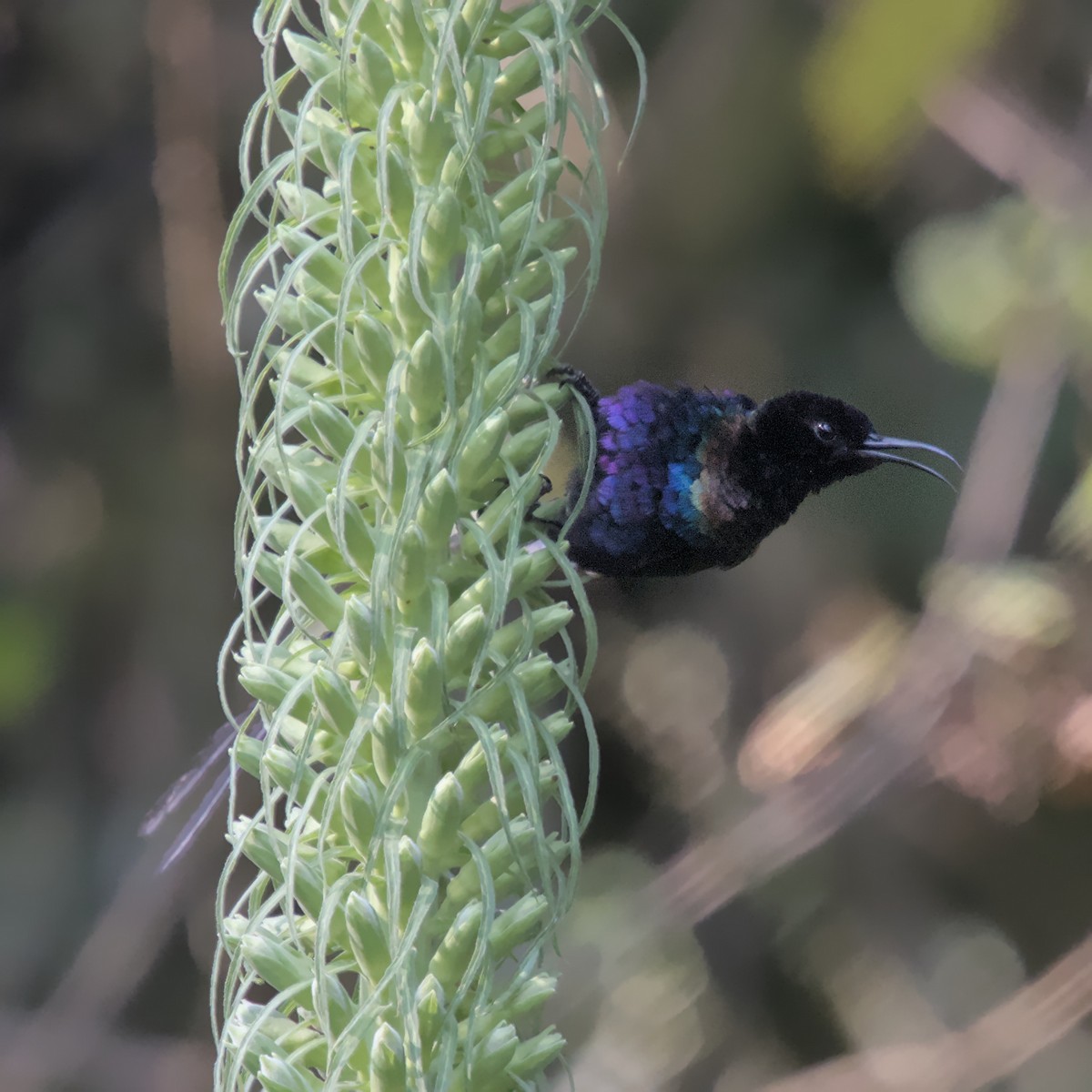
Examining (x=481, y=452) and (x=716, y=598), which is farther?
(x=716, y=598)

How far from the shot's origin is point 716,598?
5.59ft

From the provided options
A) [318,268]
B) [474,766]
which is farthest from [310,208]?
[474,766]

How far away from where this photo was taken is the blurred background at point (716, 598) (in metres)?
1.53

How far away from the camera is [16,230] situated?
1.65m

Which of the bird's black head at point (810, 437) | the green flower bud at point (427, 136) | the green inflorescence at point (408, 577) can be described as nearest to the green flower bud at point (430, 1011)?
the green inflorescence at point (408, 577)

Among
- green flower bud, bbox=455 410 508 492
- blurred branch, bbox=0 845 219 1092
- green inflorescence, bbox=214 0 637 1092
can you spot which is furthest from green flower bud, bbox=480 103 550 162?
blurred branch, bbox=0 845 219 1092

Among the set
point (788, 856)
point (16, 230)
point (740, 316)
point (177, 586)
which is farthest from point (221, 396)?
point (788, 856)

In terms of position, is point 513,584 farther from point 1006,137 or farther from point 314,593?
point 1006,137

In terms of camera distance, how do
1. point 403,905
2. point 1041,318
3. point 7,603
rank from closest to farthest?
point 403,905 → point 1041,318 → point 7,603

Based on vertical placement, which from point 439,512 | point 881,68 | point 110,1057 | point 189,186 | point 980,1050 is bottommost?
point 110,1057

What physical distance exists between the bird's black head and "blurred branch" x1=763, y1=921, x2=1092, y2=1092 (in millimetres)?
773

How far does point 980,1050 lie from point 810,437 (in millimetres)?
874

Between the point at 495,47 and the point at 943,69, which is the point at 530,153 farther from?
the point at 943,69

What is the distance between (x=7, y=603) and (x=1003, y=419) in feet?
4.29
